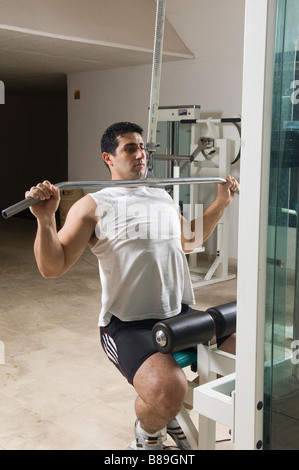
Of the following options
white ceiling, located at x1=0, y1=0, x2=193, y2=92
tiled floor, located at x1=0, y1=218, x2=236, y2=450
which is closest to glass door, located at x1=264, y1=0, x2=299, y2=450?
tiled floor, located at x1=0, y1=218, x2=236, y2=450

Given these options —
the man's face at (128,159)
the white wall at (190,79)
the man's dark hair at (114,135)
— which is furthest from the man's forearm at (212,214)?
the white wall at (190,79)

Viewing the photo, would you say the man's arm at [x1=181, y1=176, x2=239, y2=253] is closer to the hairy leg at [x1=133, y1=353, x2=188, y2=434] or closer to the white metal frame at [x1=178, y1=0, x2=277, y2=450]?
the hairy leg at [x1=133, y1=353, x2=188, y2=434]

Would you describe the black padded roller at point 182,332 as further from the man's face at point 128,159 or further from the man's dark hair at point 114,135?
the man's dark hair at point 114,135

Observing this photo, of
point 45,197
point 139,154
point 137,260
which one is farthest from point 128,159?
point 45,197

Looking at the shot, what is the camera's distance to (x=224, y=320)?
1650 mm

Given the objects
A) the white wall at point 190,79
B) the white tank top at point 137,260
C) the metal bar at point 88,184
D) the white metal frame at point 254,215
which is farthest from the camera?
the white wall at point 190,79

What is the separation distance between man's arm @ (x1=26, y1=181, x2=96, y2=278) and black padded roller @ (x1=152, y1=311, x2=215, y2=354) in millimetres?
386

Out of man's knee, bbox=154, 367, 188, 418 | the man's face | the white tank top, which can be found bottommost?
man's knee, bbox=154, 367, 188, 418

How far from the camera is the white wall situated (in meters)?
4.81

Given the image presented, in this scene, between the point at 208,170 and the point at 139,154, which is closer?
the point at 139,154

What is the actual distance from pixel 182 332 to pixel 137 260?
1.18 feet

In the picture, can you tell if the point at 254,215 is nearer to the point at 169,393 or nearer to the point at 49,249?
the point at 169,393

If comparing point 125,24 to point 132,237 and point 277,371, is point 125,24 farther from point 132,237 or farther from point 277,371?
point 277,371

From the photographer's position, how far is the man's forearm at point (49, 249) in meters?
1.61
